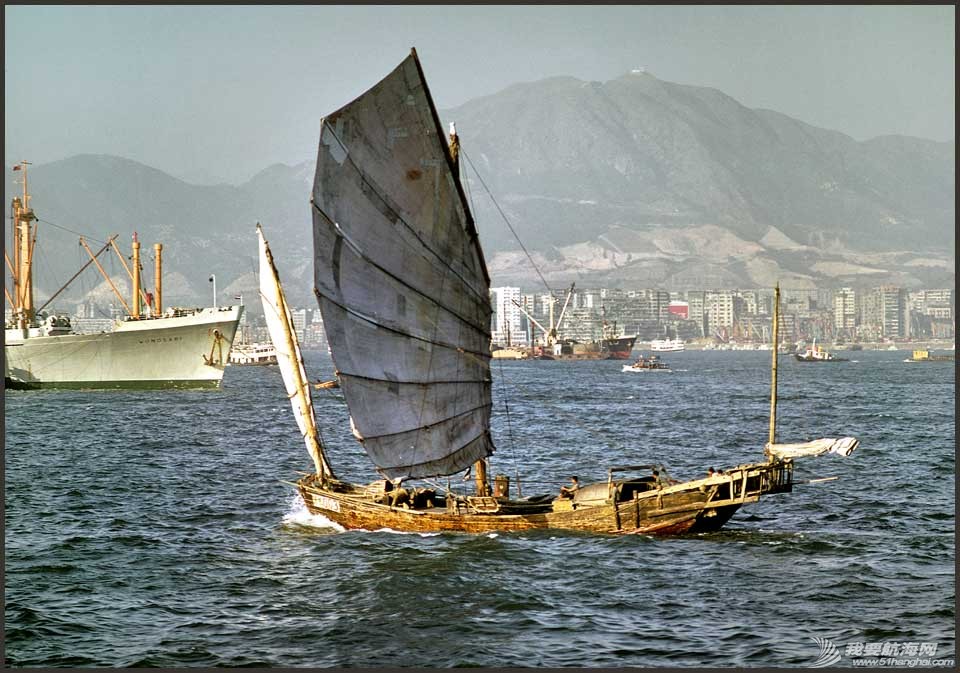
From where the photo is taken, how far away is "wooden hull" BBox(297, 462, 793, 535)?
102 feet

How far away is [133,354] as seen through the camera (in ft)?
351

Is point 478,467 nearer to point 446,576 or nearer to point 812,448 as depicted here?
point 446,576

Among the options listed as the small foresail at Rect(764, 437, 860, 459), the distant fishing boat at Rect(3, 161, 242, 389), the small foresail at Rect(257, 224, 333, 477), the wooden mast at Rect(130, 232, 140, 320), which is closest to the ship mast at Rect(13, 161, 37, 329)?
the distant fishing boat at Rect(3, 161, 242, 389)

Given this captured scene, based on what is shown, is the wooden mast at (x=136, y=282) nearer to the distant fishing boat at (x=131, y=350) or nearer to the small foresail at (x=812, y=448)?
the distant fishing boat at (x=131, y=350)

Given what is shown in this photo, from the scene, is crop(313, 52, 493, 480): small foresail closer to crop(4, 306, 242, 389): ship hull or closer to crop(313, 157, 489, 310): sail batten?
crop(313, 157, 489, 310): sail batten

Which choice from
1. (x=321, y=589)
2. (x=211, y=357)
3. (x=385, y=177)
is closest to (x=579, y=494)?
(x=321, y=589)

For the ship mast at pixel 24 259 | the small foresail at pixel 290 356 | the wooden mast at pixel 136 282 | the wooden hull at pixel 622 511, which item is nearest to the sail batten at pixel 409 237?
the small foresail at pixel 290 356

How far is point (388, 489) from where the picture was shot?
3475 cm

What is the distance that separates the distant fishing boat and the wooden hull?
75.0 meters

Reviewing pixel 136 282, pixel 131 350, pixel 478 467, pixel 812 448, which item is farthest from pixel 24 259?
pixel 812 448

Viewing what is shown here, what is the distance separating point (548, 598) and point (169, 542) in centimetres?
1244

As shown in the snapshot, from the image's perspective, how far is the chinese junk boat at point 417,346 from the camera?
105ft

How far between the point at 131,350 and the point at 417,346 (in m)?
78.0

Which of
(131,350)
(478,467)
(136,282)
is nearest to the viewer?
(478,467)
